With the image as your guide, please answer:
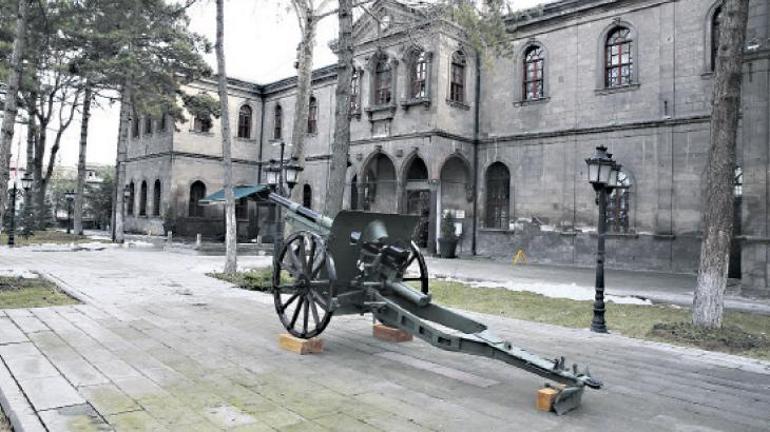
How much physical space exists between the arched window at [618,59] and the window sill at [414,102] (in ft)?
20.8

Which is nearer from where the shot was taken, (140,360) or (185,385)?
(185,385)

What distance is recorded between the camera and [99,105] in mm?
27734

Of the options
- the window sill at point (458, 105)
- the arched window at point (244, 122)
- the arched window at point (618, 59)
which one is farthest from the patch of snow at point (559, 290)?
the arched window at point (244, 122)

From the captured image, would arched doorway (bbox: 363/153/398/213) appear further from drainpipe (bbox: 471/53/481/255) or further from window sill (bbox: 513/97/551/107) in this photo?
window sill (bbox: 513/97/551/107)

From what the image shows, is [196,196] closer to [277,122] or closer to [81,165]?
[81,165]

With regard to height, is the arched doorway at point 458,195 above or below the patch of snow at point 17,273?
above

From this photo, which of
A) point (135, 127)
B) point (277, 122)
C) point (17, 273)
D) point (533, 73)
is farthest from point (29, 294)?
point (135, 127)

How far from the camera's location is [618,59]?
18.8m

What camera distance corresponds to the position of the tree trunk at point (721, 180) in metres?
7.90

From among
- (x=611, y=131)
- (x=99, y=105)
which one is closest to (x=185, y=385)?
(x=611, y=131)

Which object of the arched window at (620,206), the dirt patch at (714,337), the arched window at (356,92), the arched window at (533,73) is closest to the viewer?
the dirt patch at (714,337)

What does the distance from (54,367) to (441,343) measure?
3.29 metres

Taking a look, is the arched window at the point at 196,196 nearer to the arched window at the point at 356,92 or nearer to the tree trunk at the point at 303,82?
the arched window at the point at 356,92

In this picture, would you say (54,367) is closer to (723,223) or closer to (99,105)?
(723,223)
